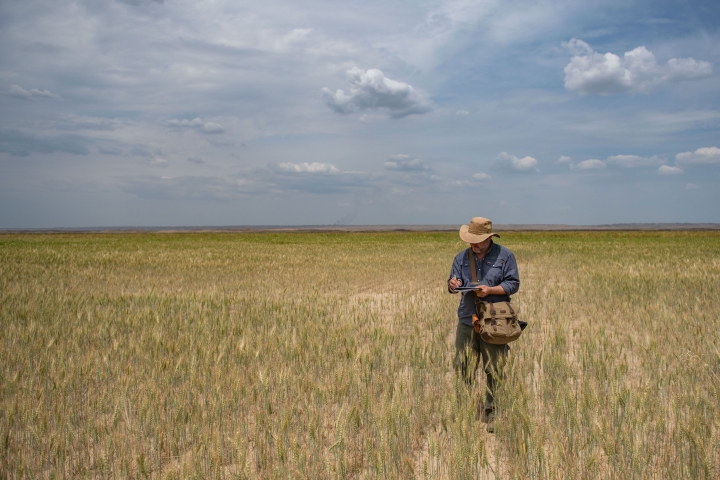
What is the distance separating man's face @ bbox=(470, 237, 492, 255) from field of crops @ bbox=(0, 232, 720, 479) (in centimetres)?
98

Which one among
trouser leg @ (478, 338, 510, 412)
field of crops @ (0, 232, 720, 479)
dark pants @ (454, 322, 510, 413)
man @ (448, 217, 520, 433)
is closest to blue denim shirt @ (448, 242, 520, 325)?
man @ (448, 217, 520, 433)

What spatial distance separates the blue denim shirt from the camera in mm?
4121

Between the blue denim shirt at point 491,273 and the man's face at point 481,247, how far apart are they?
4 centimetres

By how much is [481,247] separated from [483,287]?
377 mm

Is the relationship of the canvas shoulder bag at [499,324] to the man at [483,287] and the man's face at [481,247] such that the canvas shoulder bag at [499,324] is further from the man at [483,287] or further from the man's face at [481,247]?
the man's face at [481,247]

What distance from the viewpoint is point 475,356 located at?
4281 millimetres

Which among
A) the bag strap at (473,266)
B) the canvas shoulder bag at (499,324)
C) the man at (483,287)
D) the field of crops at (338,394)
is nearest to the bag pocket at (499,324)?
the canvas shoulder bag at (499,324)

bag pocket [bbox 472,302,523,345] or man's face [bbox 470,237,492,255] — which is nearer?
bag pocket [bbox 472,302,523,345]

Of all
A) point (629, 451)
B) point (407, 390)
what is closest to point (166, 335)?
point (407, 390)

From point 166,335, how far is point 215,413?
3.10 m

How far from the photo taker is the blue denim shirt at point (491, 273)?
13.5 feet

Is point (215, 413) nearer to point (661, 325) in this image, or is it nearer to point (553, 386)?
point (553, 386)

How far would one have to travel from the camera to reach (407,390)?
14.9 ft

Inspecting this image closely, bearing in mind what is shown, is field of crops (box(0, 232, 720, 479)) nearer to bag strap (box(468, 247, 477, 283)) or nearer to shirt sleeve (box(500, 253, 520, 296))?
shirt sleeve (box(500, 253, 520, 296))
